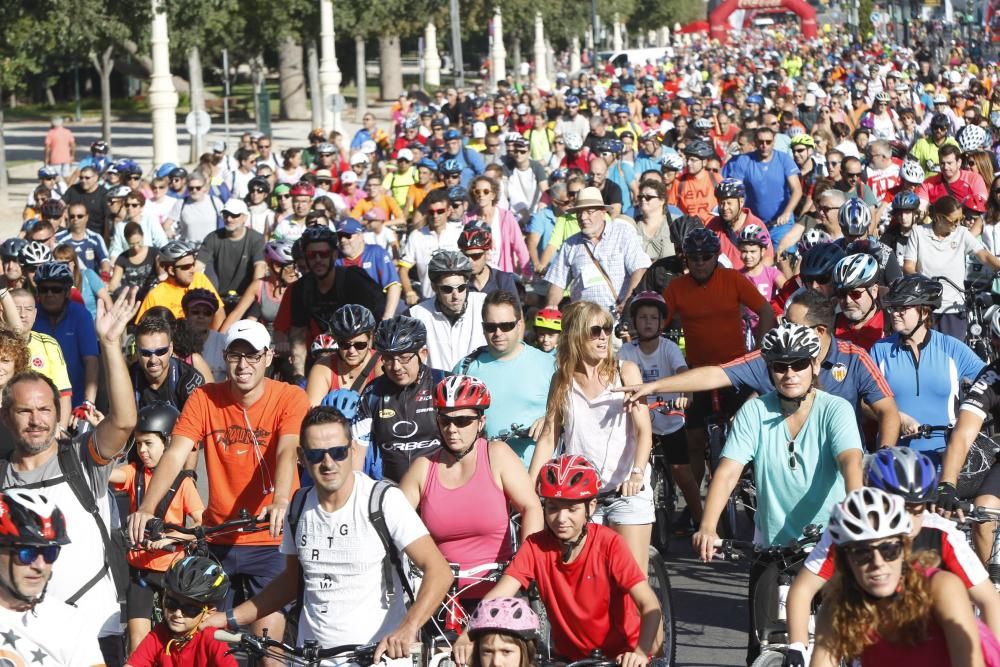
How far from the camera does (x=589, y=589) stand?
6.77 meters

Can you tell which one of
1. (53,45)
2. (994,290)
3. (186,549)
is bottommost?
(186,549)

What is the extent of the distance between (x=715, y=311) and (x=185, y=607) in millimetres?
5590

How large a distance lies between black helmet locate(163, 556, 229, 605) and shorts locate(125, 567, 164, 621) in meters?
1.42

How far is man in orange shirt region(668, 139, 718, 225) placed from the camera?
18125 mm

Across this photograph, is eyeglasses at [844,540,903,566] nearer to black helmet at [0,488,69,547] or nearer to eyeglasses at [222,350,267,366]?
black helmet at [0,488,69,547]

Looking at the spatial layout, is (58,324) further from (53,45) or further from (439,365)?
(53,45)

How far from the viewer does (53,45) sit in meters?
36.0

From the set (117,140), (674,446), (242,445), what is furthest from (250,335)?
(117,140)

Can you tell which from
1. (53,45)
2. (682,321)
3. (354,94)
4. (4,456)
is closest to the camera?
(4,456)

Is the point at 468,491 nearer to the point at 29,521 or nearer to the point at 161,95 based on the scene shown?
the point at 29,521

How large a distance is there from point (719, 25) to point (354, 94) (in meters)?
55.0

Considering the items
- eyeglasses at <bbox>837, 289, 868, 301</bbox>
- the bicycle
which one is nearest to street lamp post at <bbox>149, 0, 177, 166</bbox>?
eyeglasses at <bbox>837, 289, 868, 301</bbox>

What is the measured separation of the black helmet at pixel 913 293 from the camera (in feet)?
30.4

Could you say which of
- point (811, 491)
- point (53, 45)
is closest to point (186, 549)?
point (811, 491)
